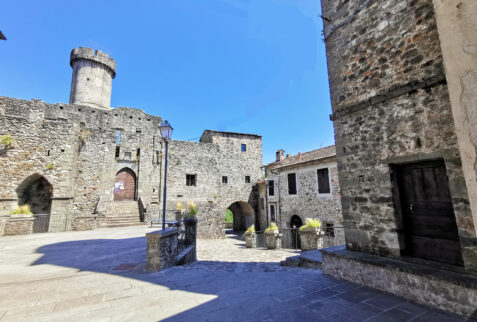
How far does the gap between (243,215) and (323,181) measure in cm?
1186

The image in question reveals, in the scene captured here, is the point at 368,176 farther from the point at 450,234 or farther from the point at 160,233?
the point at 160,233

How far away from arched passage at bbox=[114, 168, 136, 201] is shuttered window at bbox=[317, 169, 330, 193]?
14.6m

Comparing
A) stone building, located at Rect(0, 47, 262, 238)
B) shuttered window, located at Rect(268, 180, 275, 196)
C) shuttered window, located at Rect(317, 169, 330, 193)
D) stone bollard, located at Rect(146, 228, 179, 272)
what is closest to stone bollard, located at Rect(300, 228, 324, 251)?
shuttered window, located at Rect(317, 169, 330, 193)

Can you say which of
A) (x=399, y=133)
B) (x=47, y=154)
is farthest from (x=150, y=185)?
(x=399, y=133)

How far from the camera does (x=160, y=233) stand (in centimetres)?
470

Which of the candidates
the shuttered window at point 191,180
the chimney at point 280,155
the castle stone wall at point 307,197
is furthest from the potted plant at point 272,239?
the chimney at point 280,155

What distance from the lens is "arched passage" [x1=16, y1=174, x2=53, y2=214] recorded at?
12039 millimetres

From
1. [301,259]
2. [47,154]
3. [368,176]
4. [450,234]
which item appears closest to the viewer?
[450,234]

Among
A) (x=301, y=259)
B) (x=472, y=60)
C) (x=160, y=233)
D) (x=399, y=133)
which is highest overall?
(x=472, y=60)

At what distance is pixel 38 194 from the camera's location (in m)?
12.7

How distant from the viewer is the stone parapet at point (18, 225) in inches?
361

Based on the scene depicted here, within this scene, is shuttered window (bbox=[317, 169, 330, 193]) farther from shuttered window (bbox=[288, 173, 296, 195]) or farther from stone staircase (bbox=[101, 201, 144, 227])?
stone staircase (bbox=[101, 201, 144, 227])

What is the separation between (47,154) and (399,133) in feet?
54.4

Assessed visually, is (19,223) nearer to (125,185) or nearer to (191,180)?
(125,185)
